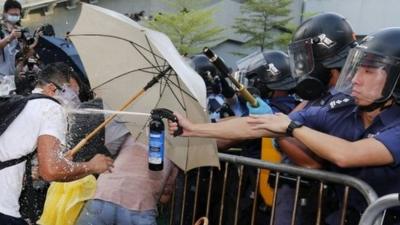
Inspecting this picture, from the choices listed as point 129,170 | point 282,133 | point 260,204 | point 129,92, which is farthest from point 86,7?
point 260,204

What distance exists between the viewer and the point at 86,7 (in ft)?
11.8

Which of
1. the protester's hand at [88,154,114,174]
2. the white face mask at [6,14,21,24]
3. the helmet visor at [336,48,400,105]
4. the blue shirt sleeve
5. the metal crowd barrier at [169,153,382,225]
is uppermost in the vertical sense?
the helmet visor at [336,48,400,105]

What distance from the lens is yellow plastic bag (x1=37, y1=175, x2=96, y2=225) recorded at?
154 inches

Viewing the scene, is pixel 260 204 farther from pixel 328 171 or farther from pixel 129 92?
pixel 129 92

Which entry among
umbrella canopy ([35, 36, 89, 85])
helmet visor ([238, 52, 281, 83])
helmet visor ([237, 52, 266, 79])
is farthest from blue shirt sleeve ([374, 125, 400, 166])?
umbrella canopy ([35, 36, 89, 85])

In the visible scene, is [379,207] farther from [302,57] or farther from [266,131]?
[302,57]

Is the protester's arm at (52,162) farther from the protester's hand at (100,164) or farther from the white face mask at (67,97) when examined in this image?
the white face mask at (67,97)

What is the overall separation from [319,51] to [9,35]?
14.9 ft

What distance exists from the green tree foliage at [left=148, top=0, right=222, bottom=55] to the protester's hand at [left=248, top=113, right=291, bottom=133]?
18860 millimetres

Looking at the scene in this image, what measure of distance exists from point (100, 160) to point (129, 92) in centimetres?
60

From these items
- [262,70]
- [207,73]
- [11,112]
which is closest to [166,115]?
A: [11,112]

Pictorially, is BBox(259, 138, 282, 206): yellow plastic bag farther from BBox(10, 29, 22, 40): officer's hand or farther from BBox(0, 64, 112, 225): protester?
BBox(10, 29, 22, 40): officer's hand

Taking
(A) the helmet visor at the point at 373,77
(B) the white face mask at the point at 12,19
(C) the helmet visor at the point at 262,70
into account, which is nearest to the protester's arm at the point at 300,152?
(A) the helmet visor at the point at 373,77

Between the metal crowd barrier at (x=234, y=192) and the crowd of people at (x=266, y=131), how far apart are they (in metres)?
0.07
